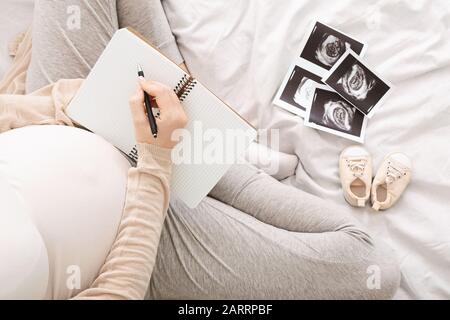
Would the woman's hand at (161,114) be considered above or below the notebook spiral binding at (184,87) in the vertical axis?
below

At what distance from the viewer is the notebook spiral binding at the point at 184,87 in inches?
33.5

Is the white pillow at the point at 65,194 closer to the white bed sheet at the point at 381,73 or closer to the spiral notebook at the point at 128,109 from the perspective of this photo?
the spiral notebook at the point at 128,109

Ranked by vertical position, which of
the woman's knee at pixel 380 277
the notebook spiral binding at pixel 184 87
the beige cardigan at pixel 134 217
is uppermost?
the notebook spiral binding at pixel 184 87

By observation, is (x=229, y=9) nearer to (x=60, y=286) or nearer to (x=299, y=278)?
(x=299, y=278)

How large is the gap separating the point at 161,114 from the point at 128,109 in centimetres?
12

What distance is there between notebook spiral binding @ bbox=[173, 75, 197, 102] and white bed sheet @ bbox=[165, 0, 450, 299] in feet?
1.30

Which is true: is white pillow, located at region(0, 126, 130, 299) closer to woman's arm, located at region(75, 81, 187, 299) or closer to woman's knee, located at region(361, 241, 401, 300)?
woman's arm, located at region(75, 81, 187, 299)

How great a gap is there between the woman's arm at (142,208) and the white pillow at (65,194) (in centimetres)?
2

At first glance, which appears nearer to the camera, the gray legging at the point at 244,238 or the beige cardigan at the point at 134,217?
the beige cardigan at the point at 134,217

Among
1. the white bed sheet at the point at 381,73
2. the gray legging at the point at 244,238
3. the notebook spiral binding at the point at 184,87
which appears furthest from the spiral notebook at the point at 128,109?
the white bed sheet at the point at 381,73

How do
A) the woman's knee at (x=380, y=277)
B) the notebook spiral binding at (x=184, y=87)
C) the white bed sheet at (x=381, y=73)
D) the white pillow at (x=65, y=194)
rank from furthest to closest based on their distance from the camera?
the white bed sheet at (x=381, y=73) → the woman's knee at (x=380, y=277) → the notebook spiral binding at (x=184, y=87) → the white pillow at (x=65, y=194)

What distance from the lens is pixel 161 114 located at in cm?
80

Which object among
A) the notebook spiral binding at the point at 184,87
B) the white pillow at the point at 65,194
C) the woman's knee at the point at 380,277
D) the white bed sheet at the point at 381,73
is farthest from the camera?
the white bed sheet at the point at 381,73

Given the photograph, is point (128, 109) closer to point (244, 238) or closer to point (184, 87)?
point (184, 87)
